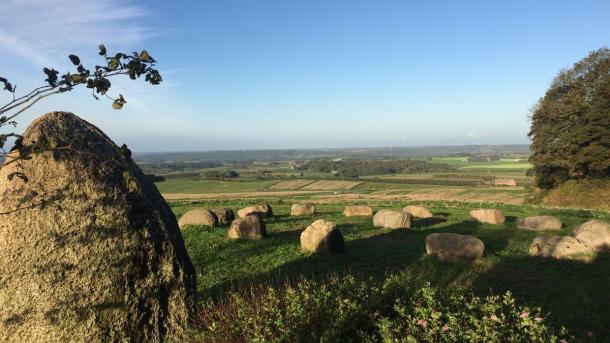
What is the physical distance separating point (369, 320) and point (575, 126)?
51008 mm

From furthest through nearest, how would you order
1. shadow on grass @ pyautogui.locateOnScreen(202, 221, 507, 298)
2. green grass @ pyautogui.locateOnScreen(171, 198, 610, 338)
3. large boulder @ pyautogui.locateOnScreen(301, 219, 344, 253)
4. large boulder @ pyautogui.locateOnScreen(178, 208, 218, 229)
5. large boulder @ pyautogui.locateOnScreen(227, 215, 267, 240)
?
1. large boulder @ pyautogui.locateOnScreen(178, 208, 218, 229)
2. large boulder @ pyautogui.locateOnScreen(227, 215, 267, 240)
3. large boulder @ pyautogui.locateOnScreen(301, 219, 344, 253)
4. shadow on grass @ pyautogui.locateOnScreen(202, 221, 507, 298)
5. green grass @ pyautogui.locateOnScreen(171, 198, 610, 338)

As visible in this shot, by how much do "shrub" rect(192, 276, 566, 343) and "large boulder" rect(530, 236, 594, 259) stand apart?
12.0 m

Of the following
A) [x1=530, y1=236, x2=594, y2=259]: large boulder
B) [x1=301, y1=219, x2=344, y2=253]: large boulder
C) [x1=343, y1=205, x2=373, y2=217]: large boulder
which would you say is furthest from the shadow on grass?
[x1=343, y1=205, x2=373, y2=217]: large boulder

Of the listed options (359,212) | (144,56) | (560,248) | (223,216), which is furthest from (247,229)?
(144,56)

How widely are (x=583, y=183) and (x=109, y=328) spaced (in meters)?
52.7

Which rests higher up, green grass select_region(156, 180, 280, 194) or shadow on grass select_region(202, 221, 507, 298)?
shadow on grass select_region(202, 221, 507, 298)

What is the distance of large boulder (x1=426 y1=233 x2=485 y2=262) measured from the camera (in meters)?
17.1

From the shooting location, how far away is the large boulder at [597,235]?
17.8 m

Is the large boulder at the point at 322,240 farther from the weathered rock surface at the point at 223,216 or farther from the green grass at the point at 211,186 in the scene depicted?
the green grass at the point at 211,186

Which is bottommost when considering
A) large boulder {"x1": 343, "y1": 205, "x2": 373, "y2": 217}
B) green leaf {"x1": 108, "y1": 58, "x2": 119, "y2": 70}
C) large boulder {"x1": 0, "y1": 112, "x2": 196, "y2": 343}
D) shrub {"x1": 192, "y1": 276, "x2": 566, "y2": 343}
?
large boulder {"x1": 343, "y1": 205, "x2": 373, "y2": 217}

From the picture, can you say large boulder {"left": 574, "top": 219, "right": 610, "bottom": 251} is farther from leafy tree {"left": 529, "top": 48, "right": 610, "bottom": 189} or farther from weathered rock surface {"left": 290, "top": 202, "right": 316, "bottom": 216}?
leafy tree {"left": 529, "top": 48, "right": 610, "bottom": 189}

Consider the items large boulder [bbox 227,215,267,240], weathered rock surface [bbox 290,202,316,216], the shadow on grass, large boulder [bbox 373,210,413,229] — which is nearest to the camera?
the shadow on grass

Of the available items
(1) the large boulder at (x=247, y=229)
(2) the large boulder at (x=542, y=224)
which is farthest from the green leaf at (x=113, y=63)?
(2) the large boulder at (x=542, y=224)

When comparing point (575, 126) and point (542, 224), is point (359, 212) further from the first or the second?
point (575, 126)
